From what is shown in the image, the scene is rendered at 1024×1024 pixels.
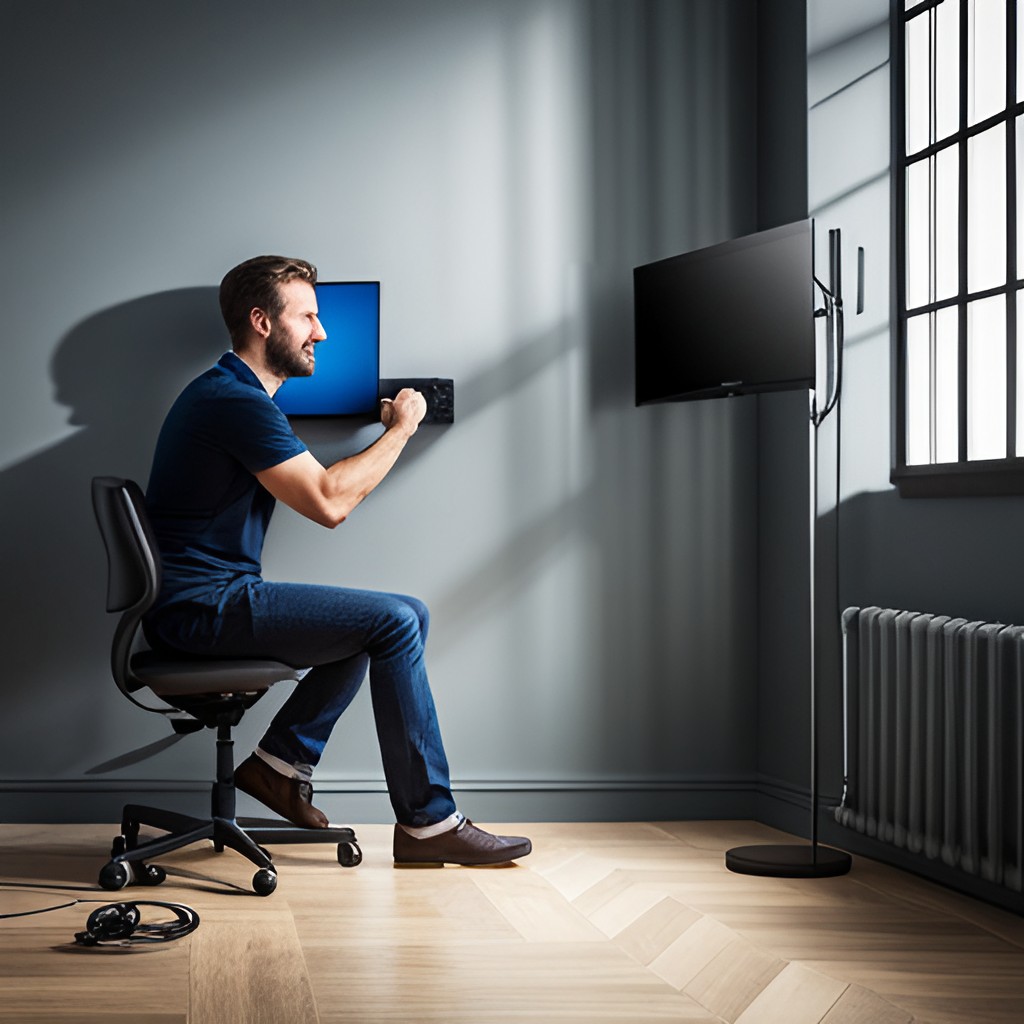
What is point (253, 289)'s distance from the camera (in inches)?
116

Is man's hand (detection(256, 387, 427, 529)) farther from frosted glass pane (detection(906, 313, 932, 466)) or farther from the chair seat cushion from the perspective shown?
frosted glass pane (detection(906, 313, 932, 466))

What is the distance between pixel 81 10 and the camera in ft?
11.1

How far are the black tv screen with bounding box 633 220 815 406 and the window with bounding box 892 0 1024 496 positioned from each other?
41 cm

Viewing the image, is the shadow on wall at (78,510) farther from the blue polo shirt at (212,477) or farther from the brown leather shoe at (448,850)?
the brown leather shoe at (448,850)

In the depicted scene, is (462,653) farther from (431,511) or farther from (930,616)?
(930,616)

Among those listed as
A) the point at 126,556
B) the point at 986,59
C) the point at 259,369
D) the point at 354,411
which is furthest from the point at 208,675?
the point at 986,59

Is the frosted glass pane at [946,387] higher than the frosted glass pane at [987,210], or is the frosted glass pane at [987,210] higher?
the frosted glass pane at [987,210]

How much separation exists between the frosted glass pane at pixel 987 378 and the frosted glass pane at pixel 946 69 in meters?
0.48

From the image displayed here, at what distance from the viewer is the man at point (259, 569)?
2.71 m

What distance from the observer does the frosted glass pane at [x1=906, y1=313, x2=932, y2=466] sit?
10.0 ft

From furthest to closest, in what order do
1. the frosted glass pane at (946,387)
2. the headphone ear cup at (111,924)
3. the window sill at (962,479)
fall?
1. the frosted glass pane at (946,387)
2. the window sill at (962,479)
3. the headphone ear cup at (111,924)

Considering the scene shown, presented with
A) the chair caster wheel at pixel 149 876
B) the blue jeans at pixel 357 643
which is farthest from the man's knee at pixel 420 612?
the chair caster wheel at pixel 149 876

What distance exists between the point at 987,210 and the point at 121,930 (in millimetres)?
2394

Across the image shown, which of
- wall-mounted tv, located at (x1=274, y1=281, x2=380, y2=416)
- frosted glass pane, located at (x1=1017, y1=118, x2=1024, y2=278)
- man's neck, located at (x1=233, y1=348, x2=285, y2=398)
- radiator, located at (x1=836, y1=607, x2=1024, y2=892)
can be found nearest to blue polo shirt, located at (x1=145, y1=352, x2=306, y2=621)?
man's neck, located at (x1=233, y1=348, x2=285, y2=398)
